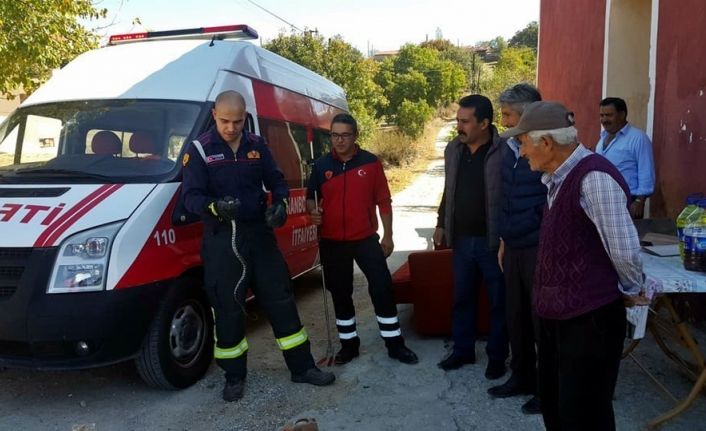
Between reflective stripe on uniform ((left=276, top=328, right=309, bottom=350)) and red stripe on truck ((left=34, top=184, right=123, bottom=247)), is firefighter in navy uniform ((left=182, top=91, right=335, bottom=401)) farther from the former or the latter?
red stripe on truck ((left=34, top=184, right=123, bottom=247))

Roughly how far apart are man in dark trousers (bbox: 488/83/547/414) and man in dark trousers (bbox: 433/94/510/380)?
212 millimetres

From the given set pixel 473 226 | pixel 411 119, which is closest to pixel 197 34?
pixel 473 226

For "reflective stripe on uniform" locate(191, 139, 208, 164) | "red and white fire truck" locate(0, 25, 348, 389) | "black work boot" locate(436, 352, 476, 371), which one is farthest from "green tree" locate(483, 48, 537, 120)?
"reflective stripe on uniform" locate(191, 139, 208, 164)

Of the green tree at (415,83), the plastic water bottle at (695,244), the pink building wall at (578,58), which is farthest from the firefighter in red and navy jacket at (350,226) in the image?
the green tree at (415,83)

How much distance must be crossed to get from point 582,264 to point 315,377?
2.29 m

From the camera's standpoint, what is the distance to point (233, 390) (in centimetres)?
389

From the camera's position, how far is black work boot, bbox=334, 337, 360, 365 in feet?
14.8

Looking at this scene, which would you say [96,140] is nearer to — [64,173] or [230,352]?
[64,173]

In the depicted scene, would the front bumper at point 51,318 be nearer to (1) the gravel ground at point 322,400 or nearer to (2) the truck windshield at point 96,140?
(1) the gravel ground at point 322,400

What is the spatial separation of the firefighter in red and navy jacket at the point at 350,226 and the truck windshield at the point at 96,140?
1.05 m

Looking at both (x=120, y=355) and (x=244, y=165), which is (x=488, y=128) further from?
(x=120, y=355)

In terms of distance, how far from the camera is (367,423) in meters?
3.52

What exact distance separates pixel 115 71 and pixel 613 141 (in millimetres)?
4211

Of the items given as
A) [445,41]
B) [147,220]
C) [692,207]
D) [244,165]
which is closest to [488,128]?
[692,207]
